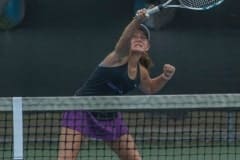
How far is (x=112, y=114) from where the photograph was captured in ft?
15.3

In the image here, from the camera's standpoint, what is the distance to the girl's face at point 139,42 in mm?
4695

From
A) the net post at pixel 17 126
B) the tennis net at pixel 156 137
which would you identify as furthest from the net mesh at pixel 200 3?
the net post at pixel 17 126

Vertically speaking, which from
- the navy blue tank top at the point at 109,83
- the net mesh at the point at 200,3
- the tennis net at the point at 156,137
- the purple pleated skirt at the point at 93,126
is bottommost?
the tennis net at the point at 156,137

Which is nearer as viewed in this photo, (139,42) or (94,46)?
(139,42)

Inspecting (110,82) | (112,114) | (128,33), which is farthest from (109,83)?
(128,33)

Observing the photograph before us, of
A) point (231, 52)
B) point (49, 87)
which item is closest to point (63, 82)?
point (49, 87)

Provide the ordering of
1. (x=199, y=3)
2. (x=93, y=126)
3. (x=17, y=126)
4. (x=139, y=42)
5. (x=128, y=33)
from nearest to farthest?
1. (x=17, y=126)
2. (x=128, y=33)
3. (x=93, y=126)
4. (x=139, y=42)
5. (x=199, y=3)

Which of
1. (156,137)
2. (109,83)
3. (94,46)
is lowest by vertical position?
(156,137)

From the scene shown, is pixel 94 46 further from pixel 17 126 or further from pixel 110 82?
pixel 17 126

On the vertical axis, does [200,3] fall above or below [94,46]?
above

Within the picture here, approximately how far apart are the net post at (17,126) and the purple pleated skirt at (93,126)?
55cm

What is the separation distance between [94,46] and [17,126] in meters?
3.82

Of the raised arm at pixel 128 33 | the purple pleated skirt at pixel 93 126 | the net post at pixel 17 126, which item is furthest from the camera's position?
the purple pleated skirt at pixel 93 126

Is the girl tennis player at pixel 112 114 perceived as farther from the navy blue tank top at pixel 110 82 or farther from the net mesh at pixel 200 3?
A: the net mesh at pixel 200 3
